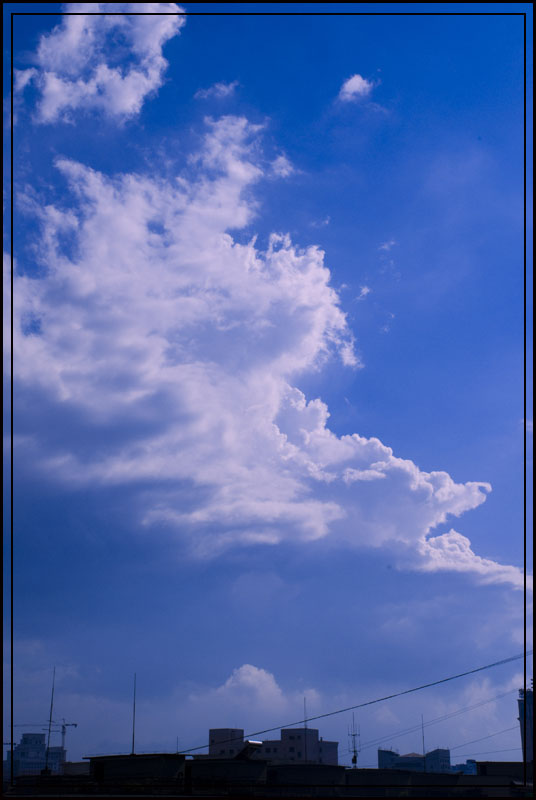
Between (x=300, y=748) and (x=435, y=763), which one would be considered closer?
(x=300, y=748)

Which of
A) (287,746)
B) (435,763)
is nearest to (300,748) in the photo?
(287,746)

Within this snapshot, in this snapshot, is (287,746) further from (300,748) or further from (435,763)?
(435,763)

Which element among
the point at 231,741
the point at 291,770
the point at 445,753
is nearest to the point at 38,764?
the point at 445,753

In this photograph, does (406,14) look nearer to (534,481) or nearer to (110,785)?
(534,481)

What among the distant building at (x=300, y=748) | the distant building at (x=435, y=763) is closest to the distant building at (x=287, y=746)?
the distant building at (x=300, y=748)

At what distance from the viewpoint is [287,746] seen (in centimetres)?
11750

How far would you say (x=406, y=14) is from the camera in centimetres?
1686

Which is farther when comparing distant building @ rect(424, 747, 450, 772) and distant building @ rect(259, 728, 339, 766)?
distant building @ rect(424, 747, 450, 772)

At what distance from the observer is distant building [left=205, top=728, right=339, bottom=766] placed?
9549 cm

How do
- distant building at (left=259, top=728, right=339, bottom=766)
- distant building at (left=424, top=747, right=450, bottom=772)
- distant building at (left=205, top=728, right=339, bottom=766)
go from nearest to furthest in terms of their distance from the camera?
distant building at (left=205, top=728, right=339, bottom=766), distant building at (left=259, top=728, right=339, bottom=766), distant building at (left=424, top=747, right=450, bottom=772)

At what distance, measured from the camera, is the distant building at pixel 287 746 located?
3760 inches

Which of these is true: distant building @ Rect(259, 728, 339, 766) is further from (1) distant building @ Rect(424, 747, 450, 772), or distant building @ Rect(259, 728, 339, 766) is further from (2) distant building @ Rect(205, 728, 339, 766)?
(1) distant building @ Rect(424, 747, 450, 772)

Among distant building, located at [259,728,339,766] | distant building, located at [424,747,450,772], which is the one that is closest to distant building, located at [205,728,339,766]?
distant building, located at [259,728,339,766]

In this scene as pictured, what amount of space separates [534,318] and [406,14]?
346 inches
